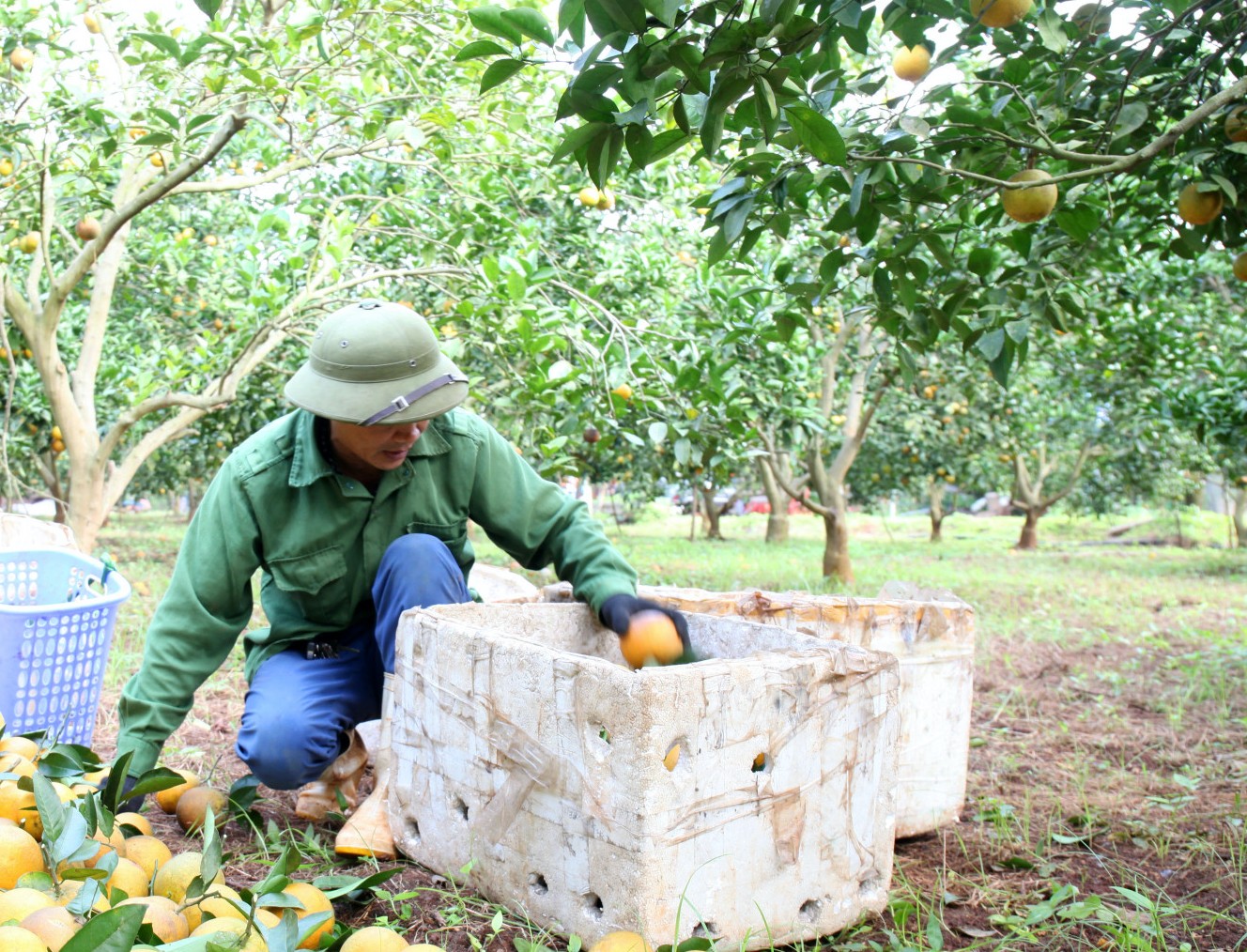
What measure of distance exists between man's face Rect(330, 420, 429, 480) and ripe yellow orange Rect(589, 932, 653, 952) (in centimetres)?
103

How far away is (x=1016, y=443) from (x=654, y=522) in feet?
47.3

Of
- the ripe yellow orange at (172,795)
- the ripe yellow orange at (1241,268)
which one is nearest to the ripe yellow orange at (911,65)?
the ripe yellow orange at (1241,268)

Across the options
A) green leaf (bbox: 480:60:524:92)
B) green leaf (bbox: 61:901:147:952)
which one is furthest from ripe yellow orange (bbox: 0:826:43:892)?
green leaf (bbox: 480:60:524:92)

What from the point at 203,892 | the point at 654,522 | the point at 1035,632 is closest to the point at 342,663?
the point at 203,892

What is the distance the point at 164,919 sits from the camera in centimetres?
136

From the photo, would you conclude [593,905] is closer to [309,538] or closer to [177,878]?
[177,878]

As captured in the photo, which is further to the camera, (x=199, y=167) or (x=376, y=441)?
(x=199, y=167)

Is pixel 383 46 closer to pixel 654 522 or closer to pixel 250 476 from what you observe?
pixel 250 476

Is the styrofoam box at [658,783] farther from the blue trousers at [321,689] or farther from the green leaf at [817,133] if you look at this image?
the green leaf at [817,133]

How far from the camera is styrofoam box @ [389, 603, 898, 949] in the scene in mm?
1557

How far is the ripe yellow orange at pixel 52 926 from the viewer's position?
1200mm

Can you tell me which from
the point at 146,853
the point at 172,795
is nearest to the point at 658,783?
the point at 146,853

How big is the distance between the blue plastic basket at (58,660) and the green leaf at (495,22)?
5.42 ft

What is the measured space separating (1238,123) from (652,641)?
1.56 meters
